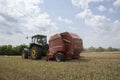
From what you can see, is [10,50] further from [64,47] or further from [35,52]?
[64,47]

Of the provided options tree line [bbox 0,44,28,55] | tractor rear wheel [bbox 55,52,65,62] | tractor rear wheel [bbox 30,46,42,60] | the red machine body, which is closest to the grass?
tractor rear wheel [bbox 55,52,65,62]

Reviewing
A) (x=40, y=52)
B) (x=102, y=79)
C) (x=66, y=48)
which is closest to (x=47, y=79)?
(x=102, y=79)

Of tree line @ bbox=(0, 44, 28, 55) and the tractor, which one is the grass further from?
tree line @ bbox=(0, 44, 28, 55)

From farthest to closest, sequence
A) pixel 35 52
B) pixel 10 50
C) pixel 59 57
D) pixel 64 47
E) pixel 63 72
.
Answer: pixel 10 50 < pixel 35 52 < pixel 59 57 < pixel 64 47 < pixel 63 72

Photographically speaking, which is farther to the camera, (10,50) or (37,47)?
(10,50)

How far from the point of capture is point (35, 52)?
23.6m

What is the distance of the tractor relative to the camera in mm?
23344

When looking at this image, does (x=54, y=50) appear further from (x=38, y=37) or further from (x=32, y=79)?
(x=32, y=79)

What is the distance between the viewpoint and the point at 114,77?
10.6 metres

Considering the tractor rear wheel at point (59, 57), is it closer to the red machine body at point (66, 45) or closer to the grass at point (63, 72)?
the red machine body at point (66, 45)

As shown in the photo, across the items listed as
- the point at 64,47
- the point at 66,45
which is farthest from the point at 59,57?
the point at 66,45

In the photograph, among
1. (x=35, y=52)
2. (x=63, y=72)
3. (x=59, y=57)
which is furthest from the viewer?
(x=35, y=52)

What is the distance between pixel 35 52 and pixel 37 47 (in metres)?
0.57

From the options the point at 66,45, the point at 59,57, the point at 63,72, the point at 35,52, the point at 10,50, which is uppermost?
the point at 10,50
